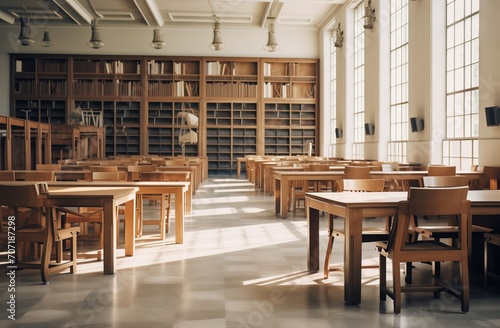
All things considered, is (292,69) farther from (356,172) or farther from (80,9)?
(356,172)

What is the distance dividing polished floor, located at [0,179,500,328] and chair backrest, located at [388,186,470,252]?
1.31 feet

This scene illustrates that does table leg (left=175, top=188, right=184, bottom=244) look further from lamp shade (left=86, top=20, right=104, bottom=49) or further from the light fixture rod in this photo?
the light fixture rod

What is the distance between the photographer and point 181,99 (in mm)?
17109

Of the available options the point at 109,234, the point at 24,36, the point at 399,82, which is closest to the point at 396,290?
the point at 109,234

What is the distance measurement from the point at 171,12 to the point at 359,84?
5873 mm

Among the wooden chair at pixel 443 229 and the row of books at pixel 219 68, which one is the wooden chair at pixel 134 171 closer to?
the wooden chair at pixel 443 229

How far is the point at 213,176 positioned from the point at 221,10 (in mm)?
4882

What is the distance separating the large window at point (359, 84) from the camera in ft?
45.1

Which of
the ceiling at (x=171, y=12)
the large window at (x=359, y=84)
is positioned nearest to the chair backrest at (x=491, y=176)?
the large window at (x=359, y=84)

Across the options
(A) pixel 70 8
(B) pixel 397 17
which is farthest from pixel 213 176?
(B) pixel 397 17

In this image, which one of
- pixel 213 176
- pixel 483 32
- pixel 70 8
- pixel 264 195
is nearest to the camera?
pixel 483 32

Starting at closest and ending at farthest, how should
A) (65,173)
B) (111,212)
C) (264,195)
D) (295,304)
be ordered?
(295,304) → (111,212) → (65,173) → (264,195)

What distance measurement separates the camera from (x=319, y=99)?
17.5 meters

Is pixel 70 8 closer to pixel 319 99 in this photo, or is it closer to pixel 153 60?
pixel 153 60
